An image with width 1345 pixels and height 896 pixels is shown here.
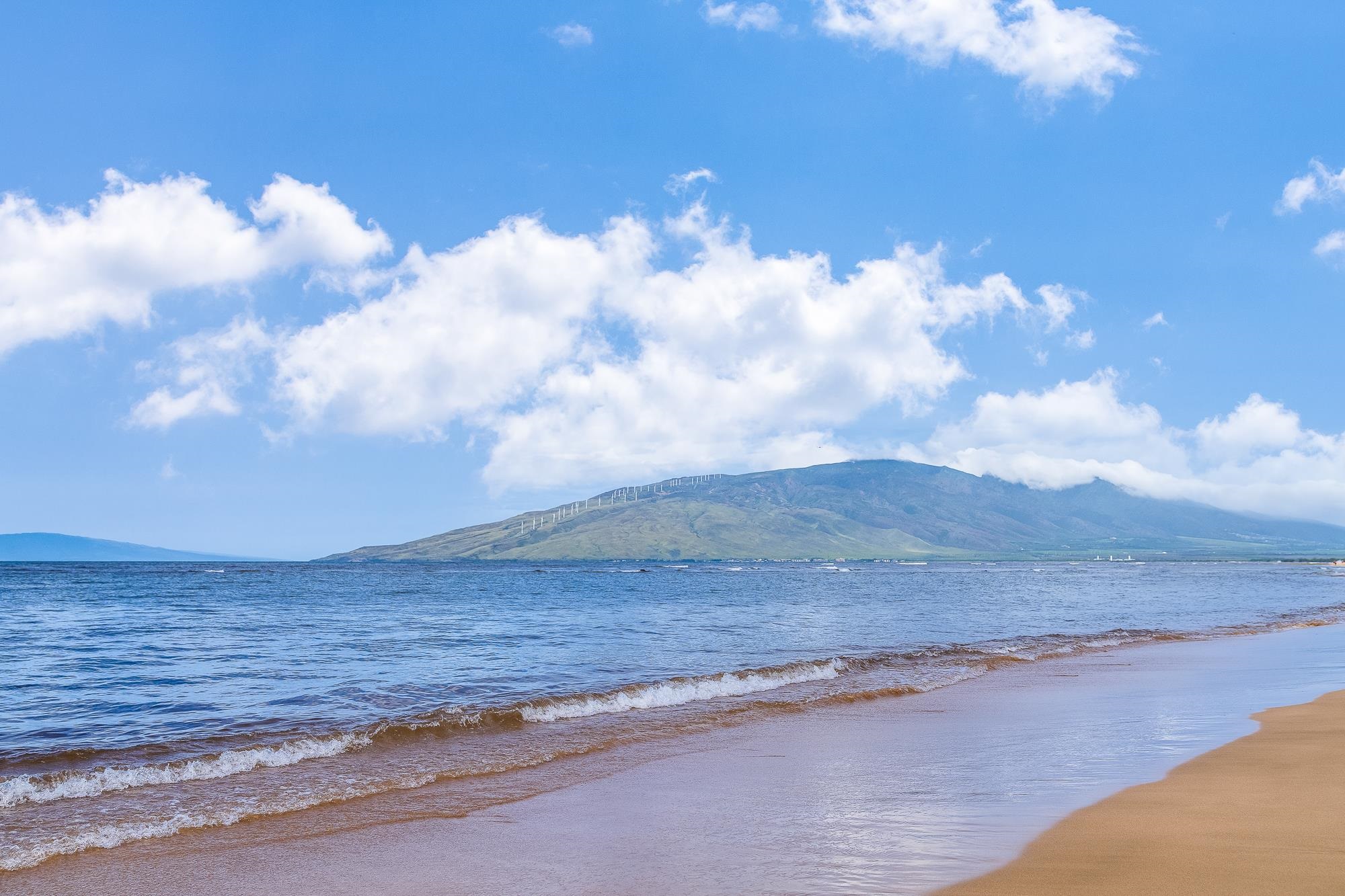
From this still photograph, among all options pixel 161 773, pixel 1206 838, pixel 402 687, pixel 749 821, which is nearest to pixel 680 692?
pixel 402 687

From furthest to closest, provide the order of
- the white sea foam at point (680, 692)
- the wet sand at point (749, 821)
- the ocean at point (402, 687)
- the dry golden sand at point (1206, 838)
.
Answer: the white sea foam at point (680, 692), the ocean at point (402, 687), the wet sand at point (749, 821), the dry golden sand at point (1206, 838)

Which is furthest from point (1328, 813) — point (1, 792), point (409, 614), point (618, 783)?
point (409, 614)

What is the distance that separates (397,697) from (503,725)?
12.1 ft

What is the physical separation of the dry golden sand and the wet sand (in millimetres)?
299

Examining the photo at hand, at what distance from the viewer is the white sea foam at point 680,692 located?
17.6 metres

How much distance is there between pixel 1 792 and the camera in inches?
436

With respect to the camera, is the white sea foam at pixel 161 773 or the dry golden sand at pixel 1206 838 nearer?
the dry golden sand at pixel 1206 838

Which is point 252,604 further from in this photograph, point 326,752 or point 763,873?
point 763,873

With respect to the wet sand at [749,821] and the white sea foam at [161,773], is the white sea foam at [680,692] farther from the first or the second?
the white sea foam at [161,773]

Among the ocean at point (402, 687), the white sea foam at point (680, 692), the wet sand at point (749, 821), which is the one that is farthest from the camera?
the white sea foam at point (680, 692)

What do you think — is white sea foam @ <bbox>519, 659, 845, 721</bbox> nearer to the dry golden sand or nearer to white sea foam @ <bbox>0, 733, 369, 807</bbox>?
white sea foam @ <bbox>0, 733, 369, 807</bbox>

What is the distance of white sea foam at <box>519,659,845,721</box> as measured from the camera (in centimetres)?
1764

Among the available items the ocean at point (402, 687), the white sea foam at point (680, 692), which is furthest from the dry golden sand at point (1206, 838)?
the white sea foam at point (680, 692)

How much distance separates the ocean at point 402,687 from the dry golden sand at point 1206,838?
633 cm
